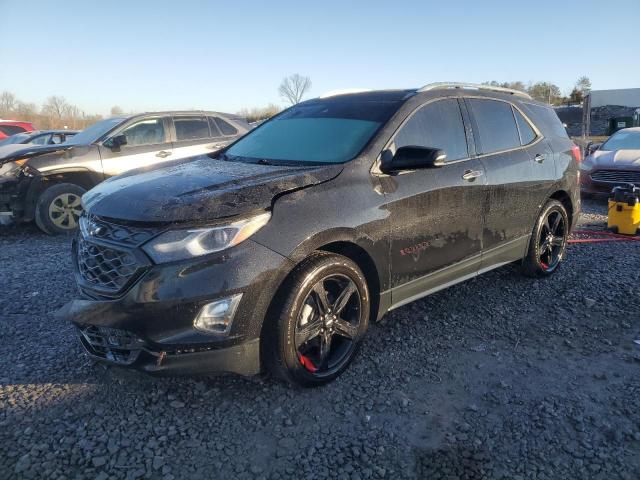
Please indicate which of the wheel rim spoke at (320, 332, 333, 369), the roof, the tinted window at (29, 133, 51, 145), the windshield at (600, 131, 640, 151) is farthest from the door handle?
the roof

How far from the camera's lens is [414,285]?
3.45m

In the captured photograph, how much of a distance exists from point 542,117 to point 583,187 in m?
5.49

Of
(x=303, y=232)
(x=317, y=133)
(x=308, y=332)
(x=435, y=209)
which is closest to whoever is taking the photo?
(x=303, y=232)

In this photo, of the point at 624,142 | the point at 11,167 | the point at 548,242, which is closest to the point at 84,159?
the point at 11,167

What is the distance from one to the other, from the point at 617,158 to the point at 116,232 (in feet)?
31.3

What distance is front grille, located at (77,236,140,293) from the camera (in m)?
2.54

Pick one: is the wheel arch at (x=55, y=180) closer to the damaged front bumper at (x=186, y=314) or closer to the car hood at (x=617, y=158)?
the damaged front bumper at (x=186, y=314)

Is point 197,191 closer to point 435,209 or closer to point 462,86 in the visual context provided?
point 435,209

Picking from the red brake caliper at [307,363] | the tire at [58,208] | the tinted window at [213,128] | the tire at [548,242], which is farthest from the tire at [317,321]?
the tinted window at [213,128]

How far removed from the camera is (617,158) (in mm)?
9141

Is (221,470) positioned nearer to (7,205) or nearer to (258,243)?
(258,243)

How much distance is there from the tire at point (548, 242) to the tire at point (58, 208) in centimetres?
621

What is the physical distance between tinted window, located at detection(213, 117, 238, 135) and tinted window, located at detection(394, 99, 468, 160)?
218 inches

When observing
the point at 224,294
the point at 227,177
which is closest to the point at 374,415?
the point at 224,294
